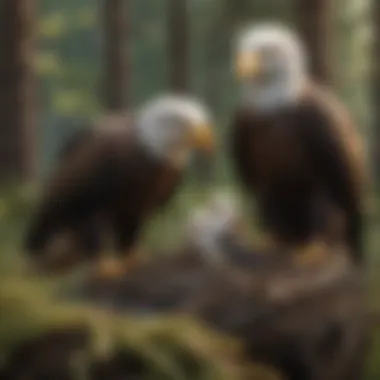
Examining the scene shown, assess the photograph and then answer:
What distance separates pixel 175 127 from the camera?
68.5 inches

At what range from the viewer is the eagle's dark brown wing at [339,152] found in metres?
1.70

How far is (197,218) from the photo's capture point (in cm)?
171

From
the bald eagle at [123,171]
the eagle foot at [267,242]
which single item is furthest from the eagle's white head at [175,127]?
the eagle foot at [267,242]

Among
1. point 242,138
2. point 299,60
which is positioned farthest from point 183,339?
point 299,60

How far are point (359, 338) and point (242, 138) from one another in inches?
13.6

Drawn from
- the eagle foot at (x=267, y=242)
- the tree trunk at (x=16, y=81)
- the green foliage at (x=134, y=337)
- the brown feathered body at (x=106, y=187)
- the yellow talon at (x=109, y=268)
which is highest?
the tree trunk at (x=16, y=81)

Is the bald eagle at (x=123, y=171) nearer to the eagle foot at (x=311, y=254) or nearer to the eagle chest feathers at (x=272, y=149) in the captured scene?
the eagle chest feathers at (x=272, y=149)

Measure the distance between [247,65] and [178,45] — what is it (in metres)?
A: 0.11

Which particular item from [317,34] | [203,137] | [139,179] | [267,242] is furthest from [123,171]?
[317,34]

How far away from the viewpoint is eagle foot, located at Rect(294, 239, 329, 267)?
1.71 m

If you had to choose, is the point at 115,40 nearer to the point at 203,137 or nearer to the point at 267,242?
the point at 203,137

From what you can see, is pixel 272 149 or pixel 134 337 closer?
pixel 134 337

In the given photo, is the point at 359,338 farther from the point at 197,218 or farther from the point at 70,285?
the point at 70,285

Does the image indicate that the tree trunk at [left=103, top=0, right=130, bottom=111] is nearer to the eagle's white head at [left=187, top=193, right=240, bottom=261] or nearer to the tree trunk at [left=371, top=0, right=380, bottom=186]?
the eagle's white head at [left=187, top=193, right=240, bottom=261]
